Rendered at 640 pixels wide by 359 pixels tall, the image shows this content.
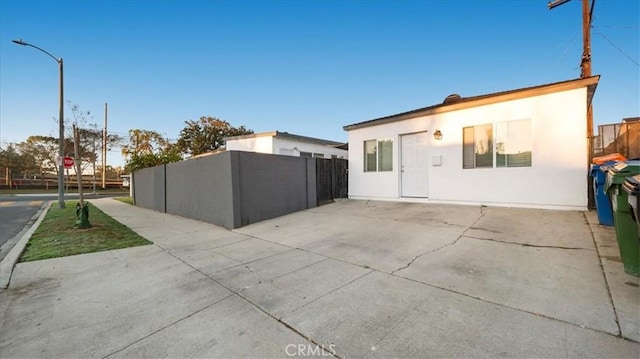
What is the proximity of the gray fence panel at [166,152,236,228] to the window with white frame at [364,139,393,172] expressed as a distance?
540cm

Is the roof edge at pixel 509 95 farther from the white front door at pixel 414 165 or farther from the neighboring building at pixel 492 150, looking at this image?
the white front door at pixel 414 165

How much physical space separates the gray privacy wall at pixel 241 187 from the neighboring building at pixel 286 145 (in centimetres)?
478

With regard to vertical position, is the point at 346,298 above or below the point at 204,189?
below

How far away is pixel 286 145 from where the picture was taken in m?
15.0

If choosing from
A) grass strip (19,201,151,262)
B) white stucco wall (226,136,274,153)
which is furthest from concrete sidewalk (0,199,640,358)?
white stucco wall (226,136,274,153)

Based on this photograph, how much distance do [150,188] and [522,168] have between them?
16.7m

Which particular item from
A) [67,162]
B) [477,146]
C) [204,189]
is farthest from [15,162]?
[477,146]

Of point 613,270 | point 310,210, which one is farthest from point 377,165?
point 613,270

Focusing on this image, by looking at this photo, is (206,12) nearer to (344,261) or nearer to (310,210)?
(310,210)

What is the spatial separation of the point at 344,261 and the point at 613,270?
3.43 metres

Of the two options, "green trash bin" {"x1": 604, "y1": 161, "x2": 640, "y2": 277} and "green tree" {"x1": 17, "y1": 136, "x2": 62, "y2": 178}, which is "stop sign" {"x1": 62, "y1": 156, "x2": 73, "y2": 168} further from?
"green tree" {"x1": 17, "y1": 136, "x2": 62, "y2": 178}

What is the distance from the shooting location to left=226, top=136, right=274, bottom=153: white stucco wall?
14414mm

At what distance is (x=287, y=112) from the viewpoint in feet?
68.8

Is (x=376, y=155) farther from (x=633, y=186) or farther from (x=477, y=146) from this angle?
(x=633, y=186)
